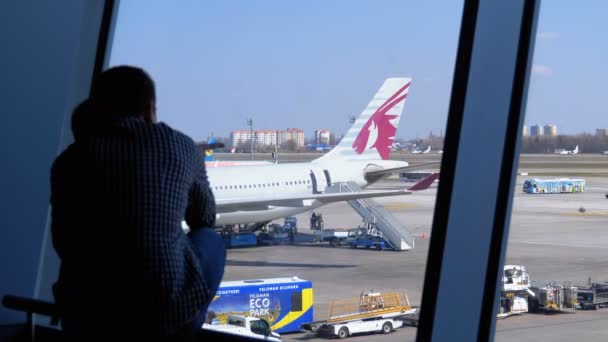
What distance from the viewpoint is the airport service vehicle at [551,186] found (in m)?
13.3

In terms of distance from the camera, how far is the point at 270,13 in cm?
333

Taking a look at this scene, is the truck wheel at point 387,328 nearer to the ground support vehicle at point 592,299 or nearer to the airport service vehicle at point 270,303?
the airport service vehicle at point 270,303

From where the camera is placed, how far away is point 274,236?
537 inches

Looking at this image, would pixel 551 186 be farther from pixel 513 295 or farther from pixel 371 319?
pixel 513 295

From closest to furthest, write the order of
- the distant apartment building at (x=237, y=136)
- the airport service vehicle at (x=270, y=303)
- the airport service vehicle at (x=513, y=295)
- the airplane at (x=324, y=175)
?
the airport service vehicle at (x=513, y=295) < the airport service vehicle at (x=270, y=303) < the distant apartment building at (x=237, y=136) < the airplane at (x=324, y=175)

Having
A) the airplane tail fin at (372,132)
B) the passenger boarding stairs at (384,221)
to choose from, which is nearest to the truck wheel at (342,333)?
the passenger boarding stairs at (384,221)

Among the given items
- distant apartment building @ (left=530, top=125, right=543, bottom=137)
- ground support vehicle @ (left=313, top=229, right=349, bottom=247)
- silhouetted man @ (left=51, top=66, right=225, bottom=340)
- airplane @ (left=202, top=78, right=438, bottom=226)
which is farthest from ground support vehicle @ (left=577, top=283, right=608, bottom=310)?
ground support vehicle @ (left=313, top=229, right=349, bottom=247)

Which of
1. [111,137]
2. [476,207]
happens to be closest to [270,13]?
[476,207]

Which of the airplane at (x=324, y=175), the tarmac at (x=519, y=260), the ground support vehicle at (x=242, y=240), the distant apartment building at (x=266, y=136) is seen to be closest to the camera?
the tarmac at (x=519, y=260)

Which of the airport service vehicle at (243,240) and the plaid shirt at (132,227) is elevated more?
the plaid shirt at (132,227)

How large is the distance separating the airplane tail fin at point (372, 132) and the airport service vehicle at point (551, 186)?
145 inches

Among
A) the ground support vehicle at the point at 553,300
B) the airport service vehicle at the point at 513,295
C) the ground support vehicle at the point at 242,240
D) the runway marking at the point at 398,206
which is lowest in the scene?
the ground support vehicle at the point at 242,240

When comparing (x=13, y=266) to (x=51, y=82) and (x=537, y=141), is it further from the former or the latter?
(x=537, y=141)

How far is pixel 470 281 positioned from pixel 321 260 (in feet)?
32.2
